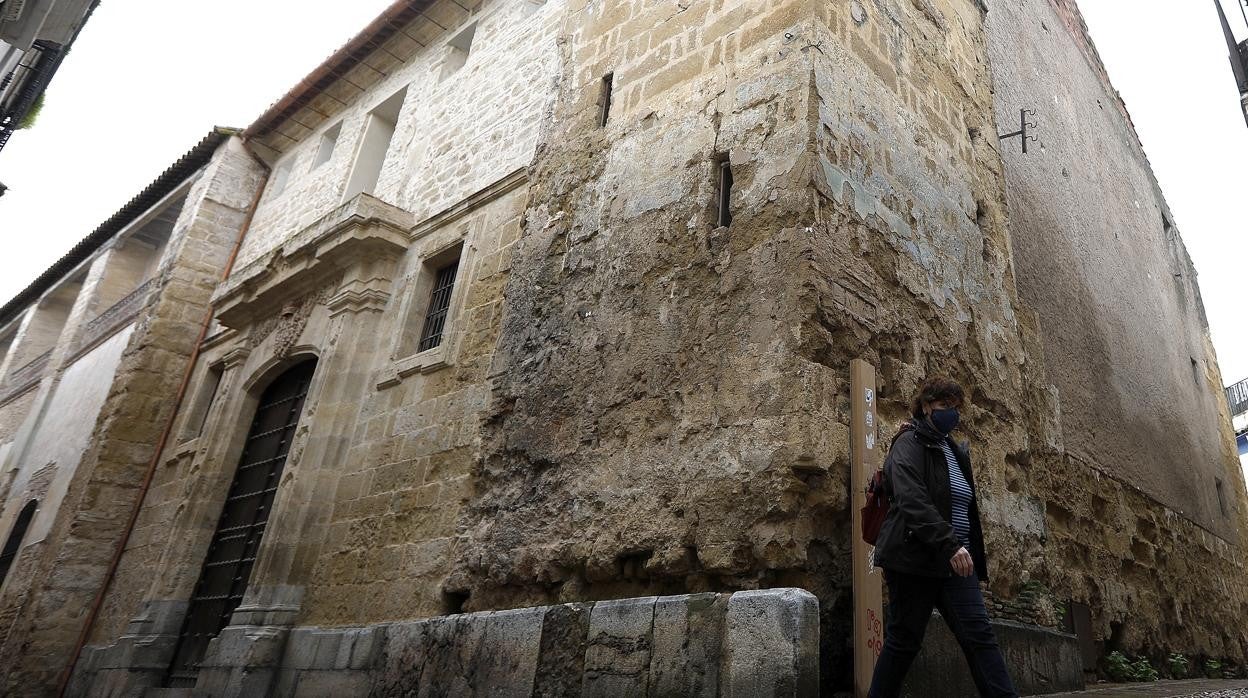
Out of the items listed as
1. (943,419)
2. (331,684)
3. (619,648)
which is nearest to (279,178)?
(331,684)

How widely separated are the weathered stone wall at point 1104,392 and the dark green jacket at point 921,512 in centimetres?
180

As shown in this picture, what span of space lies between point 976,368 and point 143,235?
14273 mm

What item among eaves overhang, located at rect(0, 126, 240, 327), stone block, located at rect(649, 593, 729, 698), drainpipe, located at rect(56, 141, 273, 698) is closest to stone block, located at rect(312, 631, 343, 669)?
stone block, located at rect(649, 593, 729, 698)

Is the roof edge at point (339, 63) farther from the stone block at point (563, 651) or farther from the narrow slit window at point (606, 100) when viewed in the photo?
the stone block at point (563, 651)

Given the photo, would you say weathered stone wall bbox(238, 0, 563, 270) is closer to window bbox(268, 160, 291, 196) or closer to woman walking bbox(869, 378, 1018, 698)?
window bbox(268, 160, 291, 196)

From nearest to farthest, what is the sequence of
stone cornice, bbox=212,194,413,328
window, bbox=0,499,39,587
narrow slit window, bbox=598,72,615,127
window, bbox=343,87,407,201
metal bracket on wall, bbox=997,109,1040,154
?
narrow slit window, bbox=598,72,615,127
metal bracket on wall, bbox=997,109,1040,154
stone cornice, bbox=212,194,413,328
window, bbox=343,87,407,201
window, bbox=0,499,39,587

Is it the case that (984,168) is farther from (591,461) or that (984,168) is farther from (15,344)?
(15,344)

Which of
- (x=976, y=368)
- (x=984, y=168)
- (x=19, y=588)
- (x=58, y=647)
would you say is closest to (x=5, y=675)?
(x=58, y=647)

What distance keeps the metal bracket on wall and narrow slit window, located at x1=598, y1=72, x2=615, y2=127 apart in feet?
9.50

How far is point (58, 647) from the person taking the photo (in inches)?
336

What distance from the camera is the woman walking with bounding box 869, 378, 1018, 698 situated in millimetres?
2748

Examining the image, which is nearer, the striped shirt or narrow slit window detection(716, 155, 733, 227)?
the striped shirt

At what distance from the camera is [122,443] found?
9.47 m

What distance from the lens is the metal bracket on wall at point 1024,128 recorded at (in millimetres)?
6406
